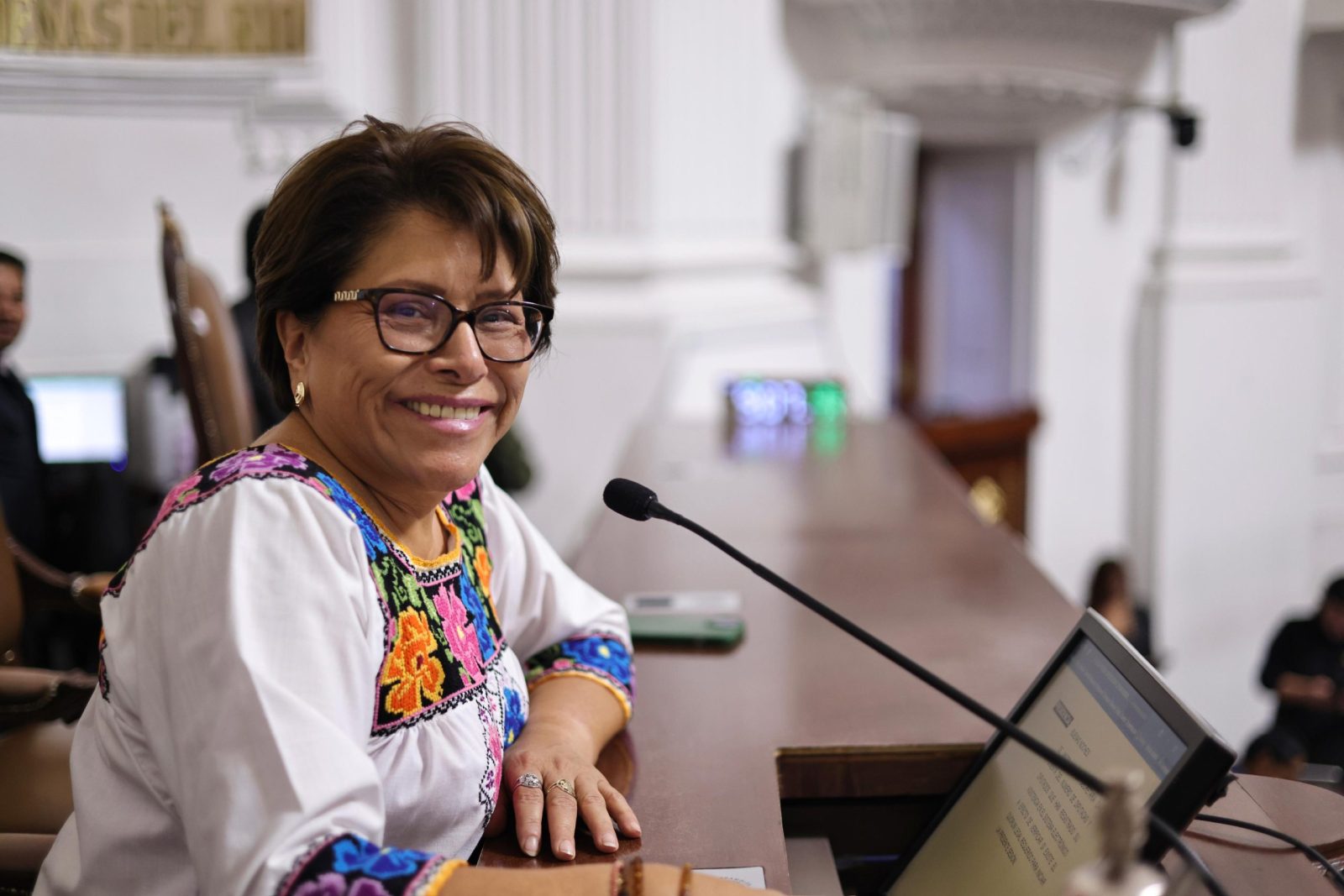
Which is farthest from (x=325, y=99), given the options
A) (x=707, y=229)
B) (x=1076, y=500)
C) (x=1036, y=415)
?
(x=1076, y=500)

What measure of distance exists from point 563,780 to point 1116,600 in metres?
4.29

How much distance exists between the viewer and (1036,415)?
6.55 metres

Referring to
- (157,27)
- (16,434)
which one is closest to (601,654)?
(16,434)

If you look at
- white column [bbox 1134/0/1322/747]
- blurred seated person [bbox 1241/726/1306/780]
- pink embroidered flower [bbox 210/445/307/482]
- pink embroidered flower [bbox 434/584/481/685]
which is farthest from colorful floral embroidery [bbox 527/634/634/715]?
white column [bbox 1134/0/1322/747]

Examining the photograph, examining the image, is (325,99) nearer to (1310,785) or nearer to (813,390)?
(813,390)

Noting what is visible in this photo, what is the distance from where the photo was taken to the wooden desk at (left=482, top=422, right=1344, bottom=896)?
119 centimetres

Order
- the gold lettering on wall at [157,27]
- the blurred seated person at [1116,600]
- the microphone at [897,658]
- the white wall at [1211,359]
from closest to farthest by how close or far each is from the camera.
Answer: the microphone at [897,658], the gold lettering on wall at [157,27], the blurred seated person at [1116,600], the white wall at [1211,359]

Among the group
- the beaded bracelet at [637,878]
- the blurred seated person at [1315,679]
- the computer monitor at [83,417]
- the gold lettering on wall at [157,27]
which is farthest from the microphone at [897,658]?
the blurred seated person at [1315,679]

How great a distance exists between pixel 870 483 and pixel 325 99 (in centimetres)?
194

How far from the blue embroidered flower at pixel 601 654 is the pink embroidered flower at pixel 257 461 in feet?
1.54

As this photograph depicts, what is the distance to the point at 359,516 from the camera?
3.35 feet

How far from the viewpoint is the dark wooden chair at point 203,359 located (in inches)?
81.2

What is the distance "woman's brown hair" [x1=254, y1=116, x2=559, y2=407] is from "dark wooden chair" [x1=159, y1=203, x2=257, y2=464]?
3.49 feet

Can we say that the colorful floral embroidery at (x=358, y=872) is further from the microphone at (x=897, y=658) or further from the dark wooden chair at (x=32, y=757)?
the dark wooden chair at (x=32, y=757)
